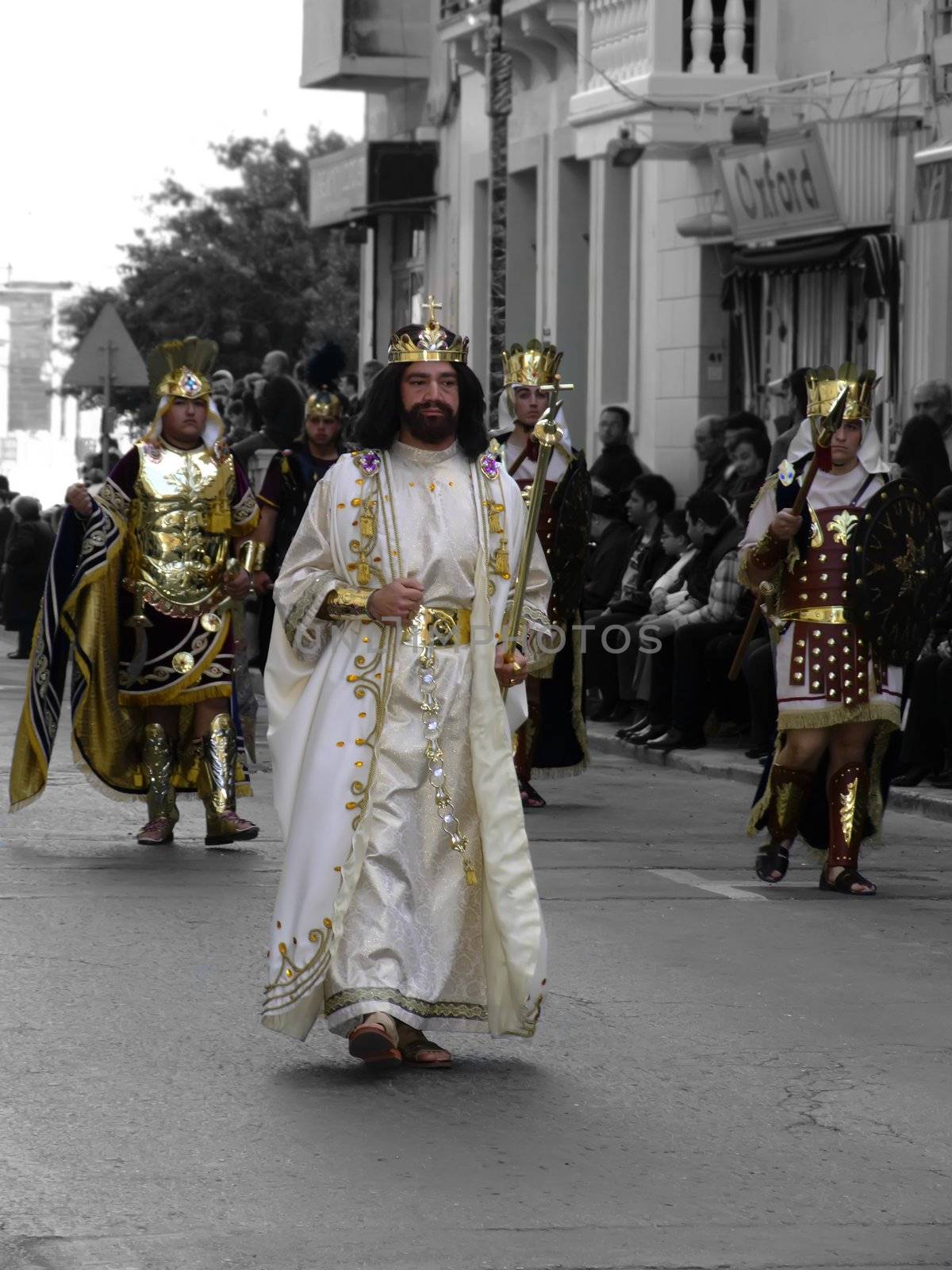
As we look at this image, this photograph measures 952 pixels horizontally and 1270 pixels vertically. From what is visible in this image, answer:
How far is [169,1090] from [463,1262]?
1.63 metres

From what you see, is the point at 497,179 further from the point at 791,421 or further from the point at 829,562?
the point at 829,562

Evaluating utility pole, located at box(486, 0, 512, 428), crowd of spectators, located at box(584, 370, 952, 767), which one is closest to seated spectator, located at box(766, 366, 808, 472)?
crowd of spectators, located at box(584, 370, 952, 767)

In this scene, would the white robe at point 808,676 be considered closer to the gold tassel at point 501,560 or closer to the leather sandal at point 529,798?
the leather sandal at point 529,798

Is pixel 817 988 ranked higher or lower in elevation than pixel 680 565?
lower

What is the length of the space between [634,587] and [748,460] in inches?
A: 43.4

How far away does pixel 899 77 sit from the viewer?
19.0m

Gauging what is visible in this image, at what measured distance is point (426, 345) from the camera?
23.5 feet

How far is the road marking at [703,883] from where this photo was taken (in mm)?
10336

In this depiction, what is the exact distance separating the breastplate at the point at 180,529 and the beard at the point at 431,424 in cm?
430

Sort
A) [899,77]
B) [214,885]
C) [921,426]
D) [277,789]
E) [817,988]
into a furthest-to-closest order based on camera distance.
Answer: [899,77]
[921,426]
[214,885]
[817,988]
[277,789]

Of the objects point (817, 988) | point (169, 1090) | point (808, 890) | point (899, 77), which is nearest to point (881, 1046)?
point (817, 988)

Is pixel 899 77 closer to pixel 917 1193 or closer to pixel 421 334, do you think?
pixel 421 334

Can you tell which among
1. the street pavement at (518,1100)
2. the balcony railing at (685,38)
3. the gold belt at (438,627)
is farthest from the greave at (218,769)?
the balcony railing at (685,38)

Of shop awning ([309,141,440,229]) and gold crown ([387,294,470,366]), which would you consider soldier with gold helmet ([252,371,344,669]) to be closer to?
gold crown ([387,294,470,366])
